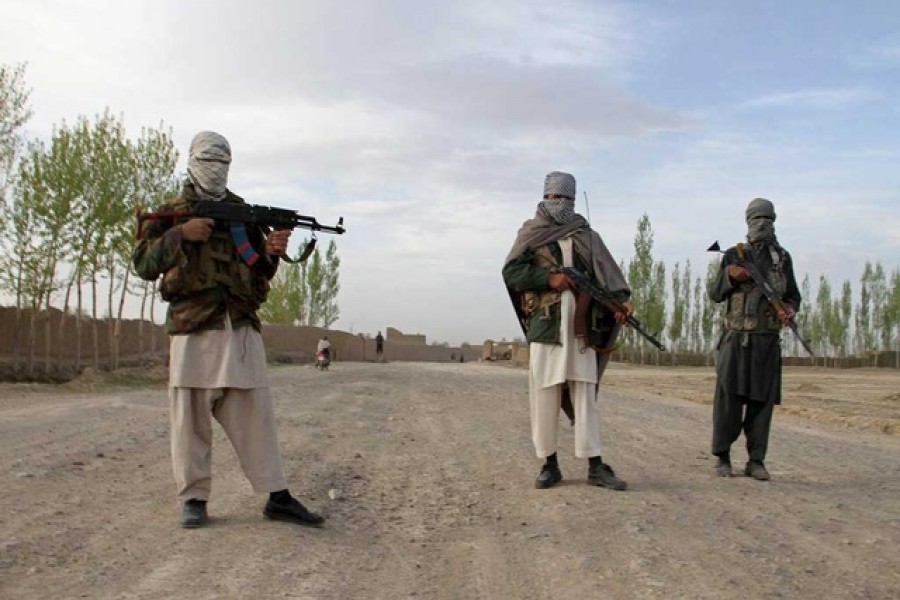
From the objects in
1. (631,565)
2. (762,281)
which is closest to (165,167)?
(762,281)

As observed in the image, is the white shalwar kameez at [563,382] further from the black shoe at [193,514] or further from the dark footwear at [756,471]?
the black shoe at [193,514]

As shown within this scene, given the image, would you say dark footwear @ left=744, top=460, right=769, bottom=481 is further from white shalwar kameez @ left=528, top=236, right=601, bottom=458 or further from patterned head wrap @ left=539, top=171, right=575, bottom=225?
patterned head wrap @ left=539, top=171, right=575, bottom=225

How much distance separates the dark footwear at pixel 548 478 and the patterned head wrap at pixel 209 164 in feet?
7.70

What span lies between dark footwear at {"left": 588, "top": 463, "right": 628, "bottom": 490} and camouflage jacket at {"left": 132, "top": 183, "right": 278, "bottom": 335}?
211 cm

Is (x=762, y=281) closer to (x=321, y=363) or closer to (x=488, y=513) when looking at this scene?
(x=488, y=513)

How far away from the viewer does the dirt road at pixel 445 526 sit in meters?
3.15

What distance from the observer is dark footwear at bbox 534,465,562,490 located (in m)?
4.97

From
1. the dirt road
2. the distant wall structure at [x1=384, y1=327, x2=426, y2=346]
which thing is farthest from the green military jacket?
the distant wall structure at [x1=384, y1=327, x2=426, y2=346]

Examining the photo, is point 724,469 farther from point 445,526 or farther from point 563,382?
point 445,526

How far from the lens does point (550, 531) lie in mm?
3971

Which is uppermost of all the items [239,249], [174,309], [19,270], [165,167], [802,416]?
[165,167]

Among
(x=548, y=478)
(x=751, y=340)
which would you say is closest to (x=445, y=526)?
(x=548, y=478)

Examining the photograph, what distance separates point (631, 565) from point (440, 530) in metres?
1.00

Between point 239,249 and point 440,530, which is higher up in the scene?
point 239,249
